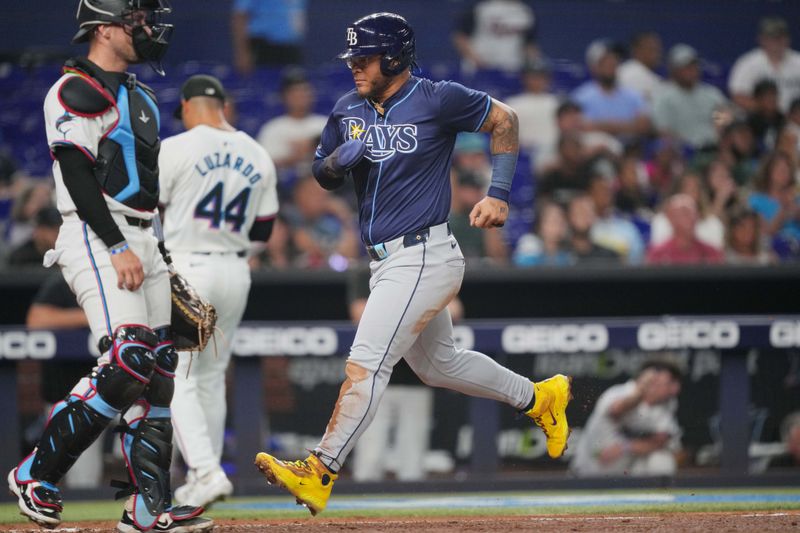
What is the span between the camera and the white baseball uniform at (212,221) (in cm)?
599

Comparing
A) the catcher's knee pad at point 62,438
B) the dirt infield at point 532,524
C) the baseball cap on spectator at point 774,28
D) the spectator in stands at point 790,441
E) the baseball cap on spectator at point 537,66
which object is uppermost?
the baseball cap on spectator at point 774,28

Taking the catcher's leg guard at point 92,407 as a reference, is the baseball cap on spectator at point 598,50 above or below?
above

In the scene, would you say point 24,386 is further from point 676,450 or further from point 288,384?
point 676,450

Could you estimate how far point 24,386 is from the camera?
7.16 metres

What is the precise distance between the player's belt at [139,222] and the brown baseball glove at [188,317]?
312mm

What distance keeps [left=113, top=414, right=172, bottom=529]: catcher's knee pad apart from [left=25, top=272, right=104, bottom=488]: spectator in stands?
2608 millimetres

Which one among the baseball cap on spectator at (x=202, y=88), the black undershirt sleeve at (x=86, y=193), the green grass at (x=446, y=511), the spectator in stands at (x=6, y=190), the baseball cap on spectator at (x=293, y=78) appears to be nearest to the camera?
the black undershirt sleeve at (x=86, y=193)

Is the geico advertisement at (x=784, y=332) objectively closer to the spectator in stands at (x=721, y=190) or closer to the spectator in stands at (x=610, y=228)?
the spectator in stands at (x=610, y=228)

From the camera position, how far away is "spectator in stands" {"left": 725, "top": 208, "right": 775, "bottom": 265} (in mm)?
8680

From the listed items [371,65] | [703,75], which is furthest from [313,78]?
[371,65]

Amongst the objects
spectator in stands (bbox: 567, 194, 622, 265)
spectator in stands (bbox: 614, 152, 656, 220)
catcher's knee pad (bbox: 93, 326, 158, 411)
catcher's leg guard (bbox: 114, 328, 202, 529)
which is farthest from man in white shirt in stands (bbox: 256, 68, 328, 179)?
catcher's knee pad (bbox: 93, 326, 158, 411)

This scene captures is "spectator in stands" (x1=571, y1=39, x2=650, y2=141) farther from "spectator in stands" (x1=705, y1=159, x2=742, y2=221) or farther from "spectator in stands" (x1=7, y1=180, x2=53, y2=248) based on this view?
"spectator in stands" (x1=7, y1=180, x2=53, y2=248)

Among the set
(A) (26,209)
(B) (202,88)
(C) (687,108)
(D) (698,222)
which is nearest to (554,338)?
(D) (698,222)

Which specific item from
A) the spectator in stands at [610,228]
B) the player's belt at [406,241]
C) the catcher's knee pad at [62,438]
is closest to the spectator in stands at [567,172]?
the spectator in stands at [610,228]
